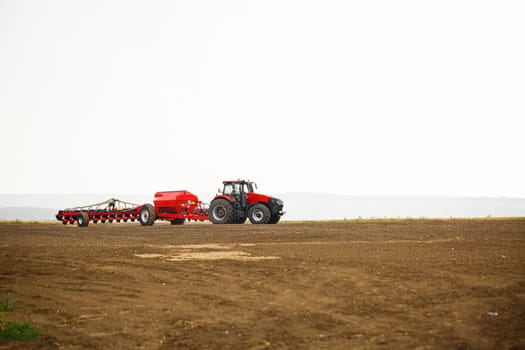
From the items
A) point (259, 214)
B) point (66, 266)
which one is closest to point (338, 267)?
point (66, 266)

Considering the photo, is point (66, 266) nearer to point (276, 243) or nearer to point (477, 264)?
point (276, 243)

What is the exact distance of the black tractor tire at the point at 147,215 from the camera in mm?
35344

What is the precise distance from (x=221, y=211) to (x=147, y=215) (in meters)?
4.65

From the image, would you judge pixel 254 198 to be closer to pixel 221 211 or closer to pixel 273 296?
pixel 221 211

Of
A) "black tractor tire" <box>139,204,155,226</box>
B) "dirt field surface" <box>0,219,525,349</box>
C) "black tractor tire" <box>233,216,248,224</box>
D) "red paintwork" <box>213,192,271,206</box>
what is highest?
"red paintwork" <box>213,192,271,206</box>

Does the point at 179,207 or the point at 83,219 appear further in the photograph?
the point at 179,207

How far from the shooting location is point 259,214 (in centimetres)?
3403

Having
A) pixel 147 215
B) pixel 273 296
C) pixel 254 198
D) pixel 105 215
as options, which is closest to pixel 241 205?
pixel 254 198

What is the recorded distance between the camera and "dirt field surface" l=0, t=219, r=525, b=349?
8.54 meters

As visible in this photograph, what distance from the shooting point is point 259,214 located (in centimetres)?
3403

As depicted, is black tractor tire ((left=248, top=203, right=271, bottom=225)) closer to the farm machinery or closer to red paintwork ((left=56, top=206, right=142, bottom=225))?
the farm machinery

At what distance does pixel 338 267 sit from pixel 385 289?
270 cm

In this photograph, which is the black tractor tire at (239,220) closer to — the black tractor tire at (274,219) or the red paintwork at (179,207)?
the black tractor tire at (274,219)

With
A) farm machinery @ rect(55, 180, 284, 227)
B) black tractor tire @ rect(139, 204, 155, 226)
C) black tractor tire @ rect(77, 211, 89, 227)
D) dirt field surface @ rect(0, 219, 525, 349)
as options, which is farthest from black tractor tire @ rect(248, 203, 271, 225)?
dirt field surface @ rect(0, 219, 525, 349)
